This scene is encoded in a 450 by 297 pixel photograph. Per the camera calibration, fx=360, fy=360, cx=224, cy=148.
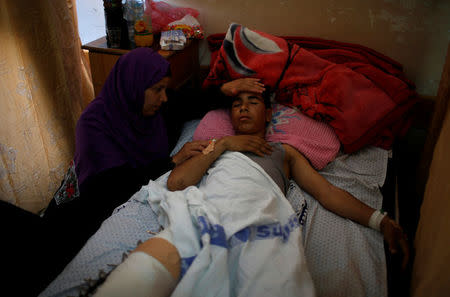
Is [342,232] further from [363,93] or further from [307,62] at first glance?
[307,62]

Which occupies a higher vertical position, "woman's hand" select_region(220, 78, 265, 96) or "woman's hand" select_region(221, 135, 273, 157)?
"woman's hand" select_region(220, 78, 265, 96)

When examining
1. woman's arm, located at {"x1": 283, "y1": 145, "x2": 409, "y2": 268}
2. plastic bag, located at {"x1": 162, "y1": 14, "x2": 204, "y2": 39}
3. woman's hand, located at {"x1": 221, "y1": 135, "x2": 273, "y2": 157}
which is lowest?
woman's arm, located at {"x1": 283, "y1": 145, "x2": 409, "y2": 268}

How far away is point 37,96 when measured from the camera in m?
2.08

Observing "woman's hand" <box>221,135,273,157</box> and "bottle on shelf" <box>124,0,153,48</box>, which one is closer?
"woman's hand" <box>221,135,273,157</box>

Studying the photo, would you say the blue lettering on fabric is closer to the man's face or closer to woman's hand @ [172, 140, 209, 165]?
woman's hand @ [172, 140, 209, 165]

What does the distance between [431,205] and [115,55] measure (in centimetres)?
182

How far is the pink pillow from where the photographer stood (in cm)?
181

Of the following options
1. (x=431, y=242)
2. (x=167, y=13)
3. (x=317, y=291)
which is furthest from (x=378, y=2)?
(x=317, y=291)

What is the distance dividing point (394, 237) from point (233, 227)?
67 centimetres

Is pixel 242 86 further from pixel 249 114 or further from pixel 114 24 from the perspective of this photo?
pixel 114 24

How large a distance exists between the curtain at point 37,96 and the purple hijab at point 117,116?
58 centimetres

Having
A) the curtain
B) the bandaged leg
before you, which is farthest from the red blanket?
the bandaged leg

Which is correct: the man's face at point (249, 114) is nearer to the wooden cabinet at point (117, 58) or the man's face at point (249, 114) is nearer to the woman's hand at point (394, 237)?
the wooden cabinet at point (117, 58)

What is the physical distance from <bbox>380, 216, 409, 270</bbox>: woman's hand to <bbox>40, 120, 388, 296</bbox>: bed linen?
38 mm
